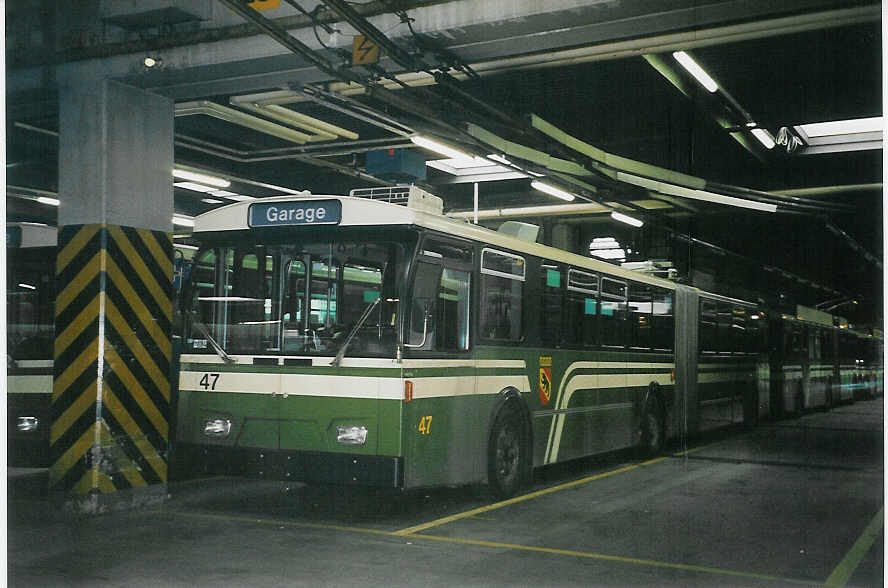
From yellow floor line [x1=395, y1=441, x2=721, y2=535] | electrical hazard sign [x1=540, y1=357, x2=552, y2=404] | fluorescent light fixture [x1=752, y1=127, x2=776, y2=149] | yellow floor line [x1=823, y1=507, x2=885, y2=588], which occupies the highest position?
fluorescent light fixture [x1=752, y1=127, x2=776, y2=149]

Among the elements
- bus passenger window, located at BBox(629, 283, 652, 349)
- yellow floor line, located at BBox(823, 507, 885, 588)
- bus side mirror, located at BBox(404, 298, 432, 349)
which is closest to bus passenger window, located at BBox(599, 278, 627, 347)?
bus passenger window, located at BBox(629, 283, 652, 349)

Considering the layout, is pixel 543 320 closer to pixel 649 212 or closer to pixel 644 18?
pixel 644 18

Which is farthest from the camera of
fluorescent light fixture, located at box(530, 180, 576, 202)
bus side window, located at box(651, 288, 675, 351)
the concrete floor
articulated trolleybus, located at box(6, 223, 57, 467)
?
fluorescent light fixture, located at box(530, 180, 576, 202)

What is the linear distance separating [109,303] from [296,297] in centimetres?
208

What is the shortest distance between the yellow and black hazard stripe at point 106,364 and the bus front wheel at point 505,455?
139 inches

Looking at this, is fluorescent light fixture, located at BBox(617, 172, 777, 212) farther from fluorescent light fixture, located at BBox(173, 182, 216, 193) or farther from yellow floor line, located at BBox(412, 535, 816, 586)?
yellow floor line, located at BBox(412, 535, 816, 586)

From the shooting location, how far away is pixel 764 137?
50.5 ft

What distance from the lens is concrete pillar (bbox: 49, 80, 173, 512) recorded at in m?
10.1

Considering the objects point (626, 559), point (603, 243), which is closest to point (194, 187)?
point (603, 243)

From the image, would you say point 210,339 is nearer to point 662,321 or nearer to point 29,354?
point 29,354

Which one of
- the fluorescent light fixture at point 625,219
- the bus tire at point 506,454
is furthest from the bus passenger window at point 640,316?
the fluorescent light fixture at point 625,219

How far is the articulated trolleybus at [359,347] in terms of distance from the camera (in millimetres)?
9266

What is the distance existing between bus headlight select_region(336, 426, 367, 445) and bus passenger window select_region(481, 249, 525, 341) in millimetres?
2025

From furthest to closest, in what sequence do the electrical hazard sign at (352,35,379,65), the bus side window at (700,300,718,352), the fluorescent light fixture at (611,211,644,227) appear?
the fluorescent light fixture at (611,211,644,227)
the bus side window at (700,300,718,352)
the electrical hazard sign at (352,35,379,65)
